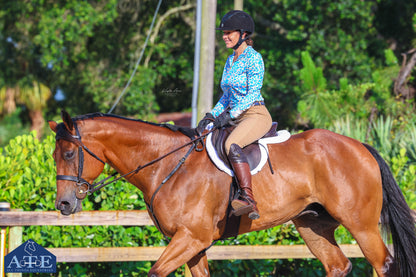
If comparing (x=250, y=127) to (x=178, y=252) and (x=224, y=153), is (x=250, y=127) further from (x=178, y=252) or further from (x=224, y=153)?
(x=178, y=252)

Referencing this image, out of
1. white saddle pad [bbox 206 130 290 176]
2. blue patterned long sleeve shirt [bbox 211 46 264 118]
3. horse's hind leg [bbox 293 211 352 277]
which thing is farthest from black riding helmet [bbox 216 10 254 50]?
horse's hind leg [bbox 293 211 352 277]

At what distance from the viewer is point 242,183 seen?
4.62m

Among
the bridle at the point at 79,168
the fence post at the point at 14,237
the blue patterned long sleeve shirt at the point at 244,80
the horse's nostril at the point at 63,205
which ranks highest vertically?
the blue patterned long sleeve shirt at the point at 244,80

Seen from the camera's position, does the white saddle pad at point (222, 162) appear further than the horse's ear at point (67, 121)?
Yes

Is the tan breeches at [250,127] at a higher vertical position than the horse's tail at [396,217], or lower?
higher

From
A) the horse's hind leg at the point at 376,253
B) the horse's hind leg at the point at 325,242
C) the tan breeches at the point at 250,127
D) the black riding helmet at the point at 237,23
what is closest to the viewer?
the tan breeches at the point at 250,127

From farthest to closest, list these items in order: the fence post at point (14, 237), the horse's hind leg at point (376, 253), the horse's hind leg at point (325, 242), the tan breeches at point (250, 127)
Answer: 1. the fence post at point (14, 237)
2. the horse's hind leg at point (325, 242)
3. the horse's hind leg at point (376, 253)
4. the tan breeches at point (250, 127)

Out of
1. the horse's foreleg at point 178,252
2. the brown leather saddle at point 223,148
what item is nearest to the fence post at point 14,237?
the horse's foreleg at point 178,252

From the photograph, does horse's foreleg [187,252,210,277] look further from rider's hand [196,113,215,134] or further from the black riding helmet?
the black riding helmet

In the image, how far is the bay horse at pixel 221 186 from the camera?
178 inches

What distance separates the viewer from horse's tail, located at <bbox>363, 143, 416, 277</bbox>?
5.22 meters

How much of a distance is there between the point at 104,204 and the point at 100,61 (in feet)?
45.6

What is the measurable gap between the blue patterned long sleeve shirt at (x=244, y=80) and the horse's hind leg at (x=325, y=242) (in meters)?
1.47

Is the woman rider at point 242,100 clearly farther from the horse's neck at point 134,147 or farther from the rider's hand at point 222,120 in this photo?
the horse's neck at point 134,147
